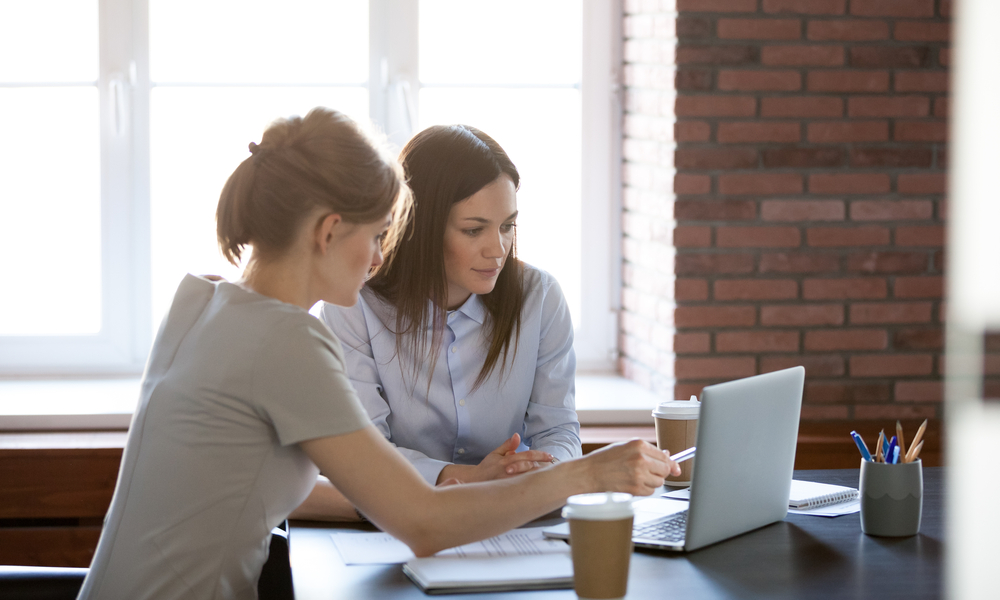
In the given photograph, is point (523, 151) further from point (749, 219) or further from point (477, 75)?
point (749, 219)

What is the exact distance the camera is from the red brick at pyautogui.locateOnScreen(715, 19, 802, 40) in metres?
2.63

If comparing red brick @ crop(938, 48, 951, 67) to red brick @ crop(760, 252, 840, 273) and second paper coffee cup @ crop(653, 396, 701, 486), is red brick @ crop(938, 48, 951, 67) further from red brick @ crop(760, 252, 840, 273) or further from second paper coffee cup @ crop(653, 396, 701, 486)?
second paper coffee cup @ crop(653, 396, 701, 486)

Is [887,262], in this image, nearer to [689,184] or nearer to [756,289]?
[756,289]

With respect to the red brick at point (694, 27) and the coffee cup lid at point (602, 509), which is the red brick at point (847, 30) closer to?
the red brick at point (694, 27)

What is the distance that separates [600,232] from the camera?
3051mm

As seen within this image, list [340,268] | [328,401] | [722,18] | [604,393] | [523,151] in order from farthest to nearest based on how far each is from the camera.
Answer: [523,151] → [604,393] → [722,18] → [340,268] → [328,401]

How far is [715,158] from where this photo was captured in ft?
8.70

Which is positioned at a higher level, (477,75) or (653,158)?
(477,75)

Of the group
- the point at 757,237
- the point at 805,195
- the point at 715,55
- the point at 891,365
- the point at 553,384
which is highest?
the point at 715,55

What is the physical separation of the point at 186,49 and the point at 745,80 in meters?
1.56

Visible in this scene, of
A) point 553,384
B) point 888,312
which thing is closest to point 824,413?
point 888,312

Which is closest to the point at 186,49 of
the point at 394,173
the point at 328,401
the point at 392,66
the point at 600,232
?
the point at 392,66

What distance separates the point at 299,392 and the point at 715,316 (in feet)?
5.50

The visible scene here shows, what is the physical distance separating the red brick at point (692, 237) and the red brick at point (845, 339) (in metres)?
0.38
